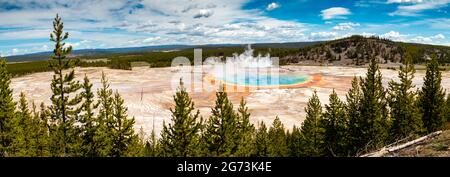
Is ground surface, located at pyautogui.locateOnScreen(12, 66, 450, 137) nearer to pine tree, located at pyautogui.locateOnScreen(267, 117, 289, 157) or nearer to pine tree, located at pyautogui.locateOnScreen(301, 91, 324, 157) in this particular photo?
pine tree, located at pyautogui.locateOnScreen(267, 117, 289, 157)

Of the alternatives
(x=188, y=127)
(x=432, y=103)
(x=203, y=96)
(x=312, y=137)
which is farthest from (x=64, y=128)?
(x=203, y=96)

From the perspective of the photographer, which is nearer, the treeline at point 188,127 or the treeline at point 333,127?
the treeline at point 188,127

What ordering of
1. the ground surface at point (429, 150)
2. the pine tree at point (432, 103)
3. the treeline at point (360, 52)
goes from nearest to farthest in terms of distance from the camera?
the ground surface at point (429, 150)
the pine tree at point (432, 103)
the treeline at point (360, 52)

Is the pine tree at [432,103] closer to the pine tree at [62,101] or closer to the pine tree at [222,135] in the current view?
Answer: the pine tree at [222,135]

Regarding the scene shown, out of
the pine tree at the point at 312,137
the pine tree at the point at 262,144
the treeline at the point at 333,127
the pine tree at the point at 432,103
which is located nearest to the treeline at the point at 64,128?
the treeline at the point at 333,127

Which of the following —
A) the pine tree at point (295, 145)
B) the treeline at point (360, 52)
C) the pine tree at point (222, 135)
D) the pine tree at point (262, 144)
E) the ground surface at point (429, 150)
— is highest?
the treeline at point (360, 52)

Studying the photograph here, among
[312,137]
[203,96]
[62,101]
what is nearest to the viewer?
[62,101]

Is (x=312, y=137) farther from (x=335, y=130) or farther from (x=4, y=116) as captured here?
(x=4, y=116)
